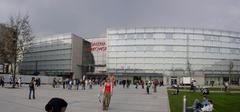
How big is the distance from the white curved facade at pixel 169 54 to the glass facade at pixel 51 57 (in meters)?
17.5

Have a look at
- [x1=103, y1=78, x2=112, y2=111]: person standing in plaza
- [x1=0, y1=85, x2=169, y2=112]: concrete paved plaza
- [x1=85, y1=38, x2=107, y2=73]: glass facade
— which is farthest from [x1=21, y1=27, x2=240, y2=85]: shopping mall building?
[x1=103, y1=78, x2=112, y2=111]: person standing in plaza

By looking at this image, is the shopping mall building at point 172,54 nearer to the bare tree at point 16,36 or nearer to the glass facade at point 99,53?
the glass facade at point 99,53

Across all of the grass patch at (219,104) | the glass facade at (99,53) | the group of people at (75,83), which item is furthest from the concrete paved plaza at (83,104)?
the glass facade at (99,53)

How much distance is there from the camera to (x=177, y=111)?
2114 cm

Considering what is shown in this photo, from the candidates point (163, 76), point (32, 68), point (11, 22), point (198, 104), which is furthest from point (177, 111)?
point (32, 68)

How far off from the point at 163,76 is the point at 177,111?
10549cm

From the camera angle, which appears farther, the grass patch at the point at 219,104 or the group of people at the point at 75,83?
the group of people at the point at 75,83

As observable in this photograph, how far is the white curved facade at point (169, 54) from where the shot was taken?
126188 mm

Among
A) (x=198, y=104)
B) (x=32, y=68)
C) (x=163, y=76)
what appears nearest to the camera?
(x=198, y=104)

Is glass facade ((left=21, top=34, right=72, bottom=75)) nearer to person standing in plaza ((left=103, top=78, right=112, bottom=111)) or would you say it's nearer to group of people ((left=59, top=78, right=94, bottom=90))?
group of people ((left=59, top=78, right=94, bottom=90))

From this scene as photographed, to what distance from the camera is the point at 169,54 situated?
416ft

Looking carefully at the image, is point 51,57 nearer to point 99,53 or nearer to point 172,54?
point 99,53

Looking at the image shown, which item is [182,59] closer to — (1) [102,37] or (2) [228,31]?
(2) [228,31]

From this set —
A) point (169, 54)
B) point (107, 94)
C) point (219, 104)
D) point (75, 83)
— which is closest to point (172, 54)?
point (169, 54)
